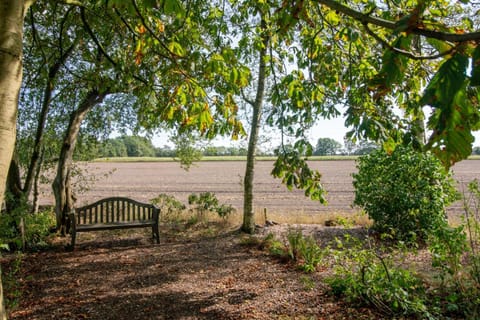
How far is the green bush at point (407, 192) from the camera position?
5.87 m

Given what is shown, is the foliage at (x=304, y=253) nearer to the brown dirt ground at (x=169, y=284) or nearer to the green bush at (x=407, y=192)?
the brown dirt ground at (x=169, y=284)

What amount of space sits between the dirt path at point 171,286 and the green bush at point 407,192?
98.7 inches

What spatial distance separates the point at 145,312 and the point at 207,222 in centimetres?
505

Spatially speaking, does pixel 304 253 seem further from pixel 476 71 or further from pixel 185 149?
pixel 185 149

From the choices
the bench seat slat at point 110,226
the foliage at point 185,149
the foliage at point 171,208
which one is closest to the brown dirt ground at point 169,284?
the bench seat slat at point 110,226

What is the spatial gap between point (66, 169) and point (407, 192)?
7.22 meters

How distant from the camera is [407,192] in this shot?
19.6 ft

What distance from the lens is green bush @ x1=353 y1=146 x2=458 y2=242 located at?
587cm

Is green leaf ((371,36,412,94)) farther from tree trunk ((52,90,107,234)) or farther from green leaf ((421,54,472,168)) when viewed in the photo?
tree trunk ((52,90,107,234))

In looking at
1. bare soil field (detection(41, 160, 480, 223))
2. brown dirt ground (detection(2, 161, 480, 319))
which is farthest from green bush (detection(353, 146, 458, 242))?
brown dirt ground (detection(2, 161, 480, 319))

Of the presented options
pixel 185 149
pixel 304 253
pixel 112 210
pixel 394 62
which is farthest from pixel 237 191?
pixel 394 62

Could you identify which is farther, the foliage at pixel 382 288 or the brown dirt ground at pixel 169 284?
the brown dirt ground at pixel 169 284

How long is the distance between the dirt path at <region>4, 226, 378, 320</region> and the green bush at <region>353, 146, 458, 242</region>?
251 centimetres

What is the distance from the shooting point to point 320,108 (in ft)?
11.9
